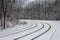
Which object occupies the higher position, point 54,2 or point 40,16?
point 54,2

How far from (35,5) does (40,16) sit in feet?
9.13

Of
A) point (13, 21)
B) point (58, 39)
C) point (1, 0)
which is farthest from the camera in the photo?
point (13, 21)

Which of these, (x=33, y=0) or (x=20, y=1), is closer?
(x=20, y=1)

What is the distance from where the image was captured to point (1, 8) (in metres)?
13.6

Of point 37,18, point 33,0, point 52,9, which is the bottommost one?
point 37,18

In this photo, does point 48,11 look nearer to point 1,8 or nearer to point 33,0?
point 33,0

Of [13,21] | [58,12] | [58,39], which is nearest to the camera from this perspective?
[58,39]

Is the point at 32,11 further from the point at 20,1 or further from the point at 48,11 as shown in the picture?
the point at 20,1

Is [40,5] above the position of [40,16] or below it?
above

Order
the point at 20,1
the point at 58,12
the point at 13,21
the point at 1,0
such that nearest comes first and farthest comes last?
1. the point at 1,0
2. the point at 20,1
3. the point at 13,21
4. the point at 58,12

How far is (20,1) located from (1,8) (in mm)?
3586

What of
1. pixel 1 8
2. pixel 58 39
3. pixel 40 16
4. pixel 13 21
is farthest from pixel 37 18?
pixel 58 39

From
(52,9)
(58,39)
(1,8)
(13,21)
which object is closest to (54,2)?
(52,9)

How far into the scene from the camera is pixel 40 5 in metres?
32.0
